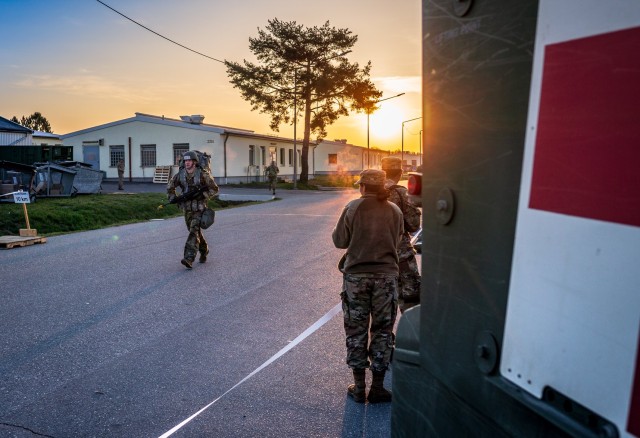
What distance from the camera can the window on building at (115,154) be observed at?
1627 inches

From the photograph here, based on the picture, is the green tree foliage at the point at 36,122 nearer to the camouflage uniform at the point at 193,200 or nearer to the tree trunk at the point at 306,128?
the tree trunk at the point at 306,128

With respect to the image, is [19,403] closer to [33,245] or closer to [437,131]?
[437,131]

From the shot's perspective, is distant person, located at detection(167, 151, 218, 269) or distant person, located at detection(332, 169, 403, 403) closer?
distant person, located at detection(332, 169, 403, 403)

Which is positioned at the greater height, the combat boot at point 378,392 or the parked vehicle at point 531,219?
the parked vehicle at point 531,219

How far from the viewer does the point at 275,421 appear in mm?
3777

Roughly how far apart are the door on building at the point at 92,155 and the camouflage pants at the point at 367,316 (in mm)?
41613

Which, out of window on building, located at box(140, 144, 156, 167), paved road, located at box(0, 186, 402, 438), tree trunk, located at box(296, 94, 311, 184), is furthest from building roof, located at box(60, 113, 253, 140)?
paved road, located at box(0, 186, 402, 438)

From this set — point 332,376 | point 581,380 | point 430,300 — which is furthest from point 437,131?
point 332,376

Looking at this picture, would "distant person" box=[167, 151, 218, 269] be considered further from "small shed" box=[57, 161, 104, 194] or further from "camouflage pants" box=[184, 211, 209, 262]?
"small shed" box=[57, 161, 104, 194]

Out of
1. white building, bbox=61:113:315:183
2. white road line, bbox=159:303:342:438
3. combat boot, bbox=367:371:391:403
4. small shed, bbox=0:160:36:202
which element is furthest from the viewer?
white building, bbox=61:113:315:183

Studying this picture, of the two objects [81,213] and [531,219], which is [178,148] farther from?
[531,219]

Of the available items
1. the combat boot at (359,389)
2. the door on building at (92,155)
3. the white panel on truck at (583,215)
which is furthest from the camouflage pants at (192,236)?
the door on building at (92,155)

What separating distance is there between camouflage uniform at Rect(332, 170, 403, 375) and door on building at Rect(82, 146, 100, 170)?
1637 inches

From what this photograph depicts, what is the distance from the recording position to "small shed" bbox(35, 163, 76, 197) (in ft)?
69.4
